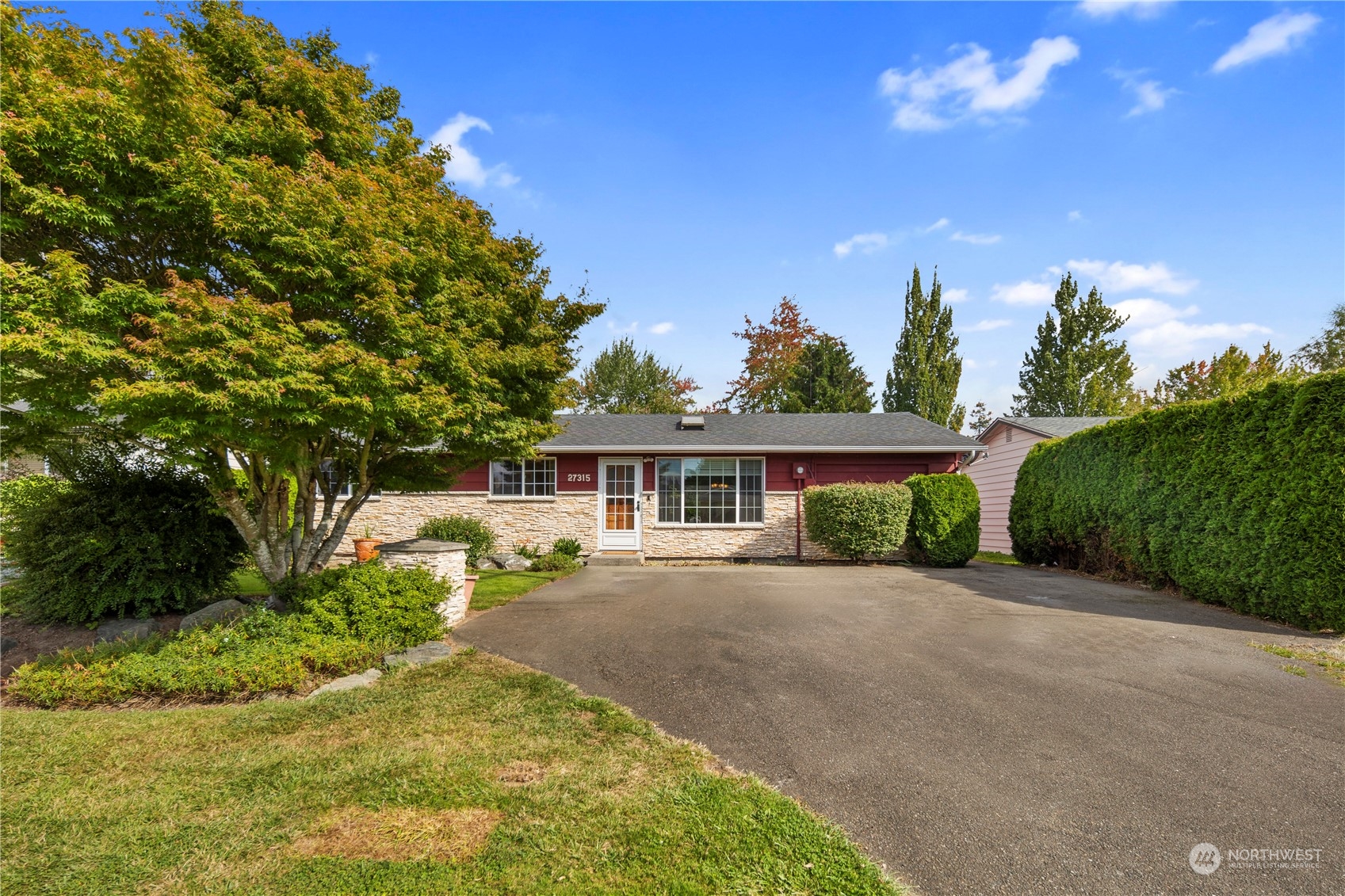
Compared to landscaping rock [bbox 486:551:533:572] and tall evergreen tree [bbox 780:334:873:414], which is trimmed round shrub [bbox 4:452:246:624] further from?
tall evergreen tree [bbox 780:334:873:414]

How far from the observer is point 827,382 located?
24.9m

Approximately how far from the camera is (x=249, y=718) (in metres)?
3.54

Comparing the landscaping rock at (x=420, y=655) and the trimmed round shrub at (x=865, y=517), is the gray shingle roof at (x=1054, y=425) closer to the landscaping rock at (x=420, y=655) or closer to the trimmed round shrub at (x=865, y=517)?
the trimmed round shrub at (x=865, y=517)

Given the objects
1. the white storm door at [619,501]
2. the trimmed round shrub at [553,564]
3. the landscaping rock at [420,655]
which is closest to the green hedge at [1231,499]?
the landscaping rock at [420,655]

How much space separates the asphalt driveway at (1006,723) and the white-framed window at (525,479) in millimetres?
6359

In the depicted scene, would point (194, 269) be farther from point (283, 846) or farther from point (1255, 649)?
point (1255, 649)

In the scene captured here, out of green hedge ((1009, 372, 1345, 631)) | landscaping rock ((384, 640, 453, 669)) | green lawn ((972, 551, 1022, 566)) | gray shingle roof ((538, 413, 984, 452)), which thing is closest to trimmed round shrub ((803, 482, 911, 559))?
gray shingle roof ((538, 413, 984, 452))

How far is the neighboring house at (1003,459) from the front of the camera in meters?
14.2

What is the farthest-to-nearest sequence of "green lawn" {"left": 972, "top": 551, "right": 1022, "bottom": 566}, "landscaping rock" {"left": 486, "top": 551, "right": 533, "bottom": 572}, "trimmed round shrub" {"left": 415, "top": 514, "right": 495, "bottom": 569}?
"green lawn" {"left": 972, "top": 551, "right": 1022, "bottom": 566}, "trimmed round shrub" {"left": 415, "top": 514, "right": 495, "bottom": 569}, "landscaping rock" {"left": 486, "top": 551, "right": 533, "bottom": 572}

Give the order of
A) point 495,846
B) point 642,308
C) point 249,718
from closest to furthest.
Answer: point 495,846 < point 249,718 < point 642,308

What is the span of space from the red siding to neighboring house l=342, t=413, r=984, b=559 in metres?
0.02

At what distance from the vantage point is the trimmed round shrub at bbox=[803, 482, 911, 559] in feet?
36.7

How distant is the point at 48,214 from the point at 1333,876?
7.72 m

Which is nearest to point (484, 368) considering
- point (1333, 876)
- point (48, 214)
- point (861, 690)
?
point (48, 214)
